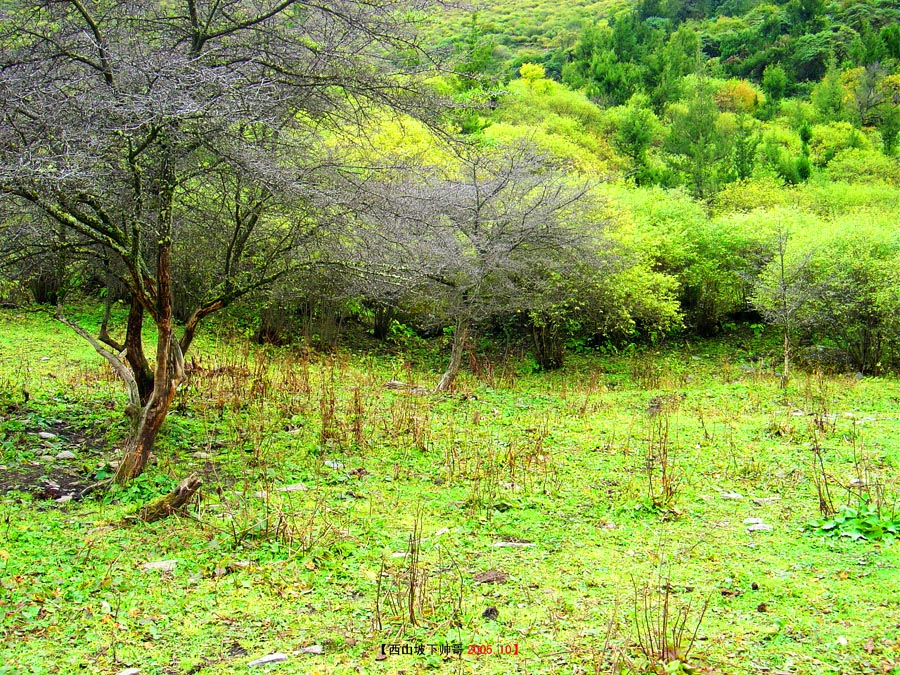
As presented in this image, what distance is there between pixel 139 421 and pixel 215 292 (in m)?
1.39

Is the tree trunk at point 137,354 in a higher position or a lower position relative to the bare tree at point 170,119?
lower

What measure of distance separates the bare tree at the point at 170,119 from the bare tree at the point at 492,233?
3.40 meters

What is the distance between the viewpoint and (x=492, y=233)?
11.6 meters

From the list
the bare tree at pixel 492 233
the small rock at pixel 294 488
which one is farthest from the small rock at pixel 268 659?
the bare tree at pixel 492 233

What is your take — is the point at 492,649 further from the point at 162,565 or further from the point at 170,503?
the point at 170,503

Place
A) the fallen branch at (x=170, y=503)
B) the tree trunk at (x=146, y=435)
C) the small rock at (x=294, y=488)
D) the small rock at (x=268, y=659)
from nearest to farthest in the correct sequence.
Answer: the small rock at (x=268, y=659) < the fallen branch at (x=170, y=503) < the tree trunk at (x=146, y=435) < the small rock at (x=294, y=488)

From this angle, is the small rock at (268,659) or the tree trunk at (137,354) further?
the tree trunk at (137,354)

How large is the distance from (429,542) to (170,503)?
1.81 meters

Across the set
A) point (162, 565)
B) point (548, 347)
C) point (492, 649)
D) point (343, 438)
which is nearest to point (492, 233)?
point (343, 438)

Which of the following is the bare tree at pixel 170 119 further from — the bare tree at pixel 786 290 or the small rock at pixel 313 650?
the bare tree at pixel 786 290

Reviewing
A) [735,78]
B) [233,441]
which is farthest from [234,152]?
[735,78]

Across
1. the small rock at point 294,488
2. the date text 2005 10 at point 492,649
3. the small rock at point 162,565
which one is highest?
the small rock at point 294,488

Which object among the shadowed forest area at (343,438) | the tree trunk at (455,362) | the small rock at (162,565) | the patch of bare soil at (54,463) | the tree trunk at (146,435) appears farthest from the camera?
the tree trunk at (455,362)

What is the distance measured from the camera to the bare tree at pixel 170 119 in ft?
15.9
